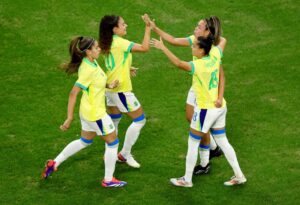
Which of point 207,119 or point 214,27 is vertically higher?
point 214,27

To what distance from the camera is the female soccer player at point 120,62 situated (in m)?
10.2

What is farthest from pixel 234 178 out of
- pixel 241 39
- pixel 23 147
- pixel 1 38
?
pixel 1 38

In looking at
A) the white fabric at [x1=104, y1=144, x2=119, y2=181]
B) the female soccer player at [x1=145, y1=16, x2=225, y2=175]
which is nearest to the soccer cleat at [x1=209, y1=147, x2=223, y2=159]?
the female soccer player at [x1=145, y1=16, x2=225, y2=175]

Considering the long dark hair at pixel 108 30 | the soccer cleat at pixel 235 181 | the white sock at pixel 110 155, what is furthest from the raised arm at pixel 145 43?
the soccer cleat at pixel 235 181

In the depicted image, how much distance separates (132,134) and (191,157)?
1239 millimetres

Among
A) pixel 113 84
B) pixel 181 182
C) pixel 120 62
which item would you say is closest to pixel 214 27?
pixel 120 62

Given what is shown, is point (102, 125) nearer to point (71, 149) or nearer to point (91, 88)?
point (91, 88)

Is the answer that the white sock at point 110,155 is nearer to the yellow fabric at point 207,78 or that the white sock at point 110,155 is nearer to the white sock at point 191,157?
the white sock at point 191,157

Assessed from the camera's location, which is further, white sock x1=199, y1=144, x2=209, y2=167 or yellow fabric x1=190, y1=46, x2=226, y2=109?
white sock x1=199, y1=144, x2=209, y2=167

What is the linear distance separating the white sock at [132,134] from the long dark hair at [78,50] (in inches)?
60.0

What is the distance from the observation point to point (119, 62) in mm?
10234

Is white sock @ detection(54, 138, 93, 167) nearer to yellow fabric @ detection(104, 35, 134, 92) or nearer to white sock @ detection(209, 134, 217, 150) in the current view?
yellow fabric @ detection(104, 35, 134, 92)

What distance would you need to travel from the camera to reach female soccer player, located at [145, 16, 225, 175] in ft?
32.4

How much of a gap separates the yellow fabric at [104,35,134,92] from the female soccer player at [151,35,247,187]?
99cm
